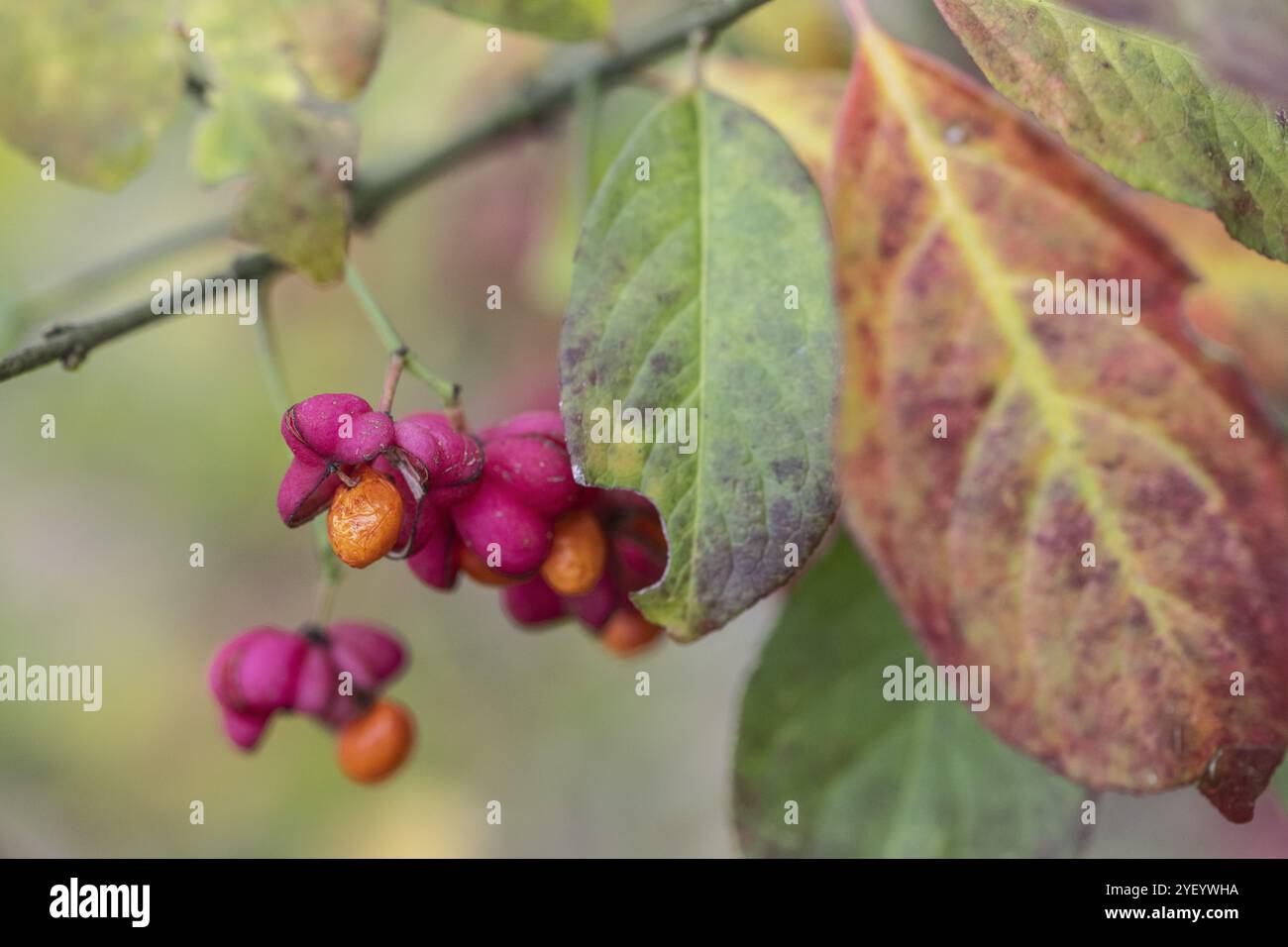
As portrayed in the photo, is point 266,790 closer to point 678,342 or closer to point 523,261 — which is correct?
point 523,261

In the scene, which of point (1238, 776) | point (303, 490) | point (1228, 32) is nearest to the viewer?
point (1228, 32)

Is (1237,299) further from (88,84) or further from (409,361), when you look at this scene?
(88,84)

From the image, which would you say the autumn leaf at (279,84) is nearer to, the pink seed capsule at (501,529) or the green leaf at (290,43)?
the green leaf at (290,43)

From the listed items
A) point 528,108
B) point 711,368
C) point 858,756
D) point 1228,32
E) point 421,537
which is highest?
point 528,108

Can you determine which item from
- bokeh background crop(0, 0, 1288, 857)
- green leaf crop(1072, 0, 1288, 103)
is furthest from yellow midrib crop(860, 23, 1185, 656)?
bokeh background crop(0, 0, 1288, 857)

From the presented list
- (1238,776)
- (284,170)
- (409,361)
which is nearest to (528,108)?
(284,170)

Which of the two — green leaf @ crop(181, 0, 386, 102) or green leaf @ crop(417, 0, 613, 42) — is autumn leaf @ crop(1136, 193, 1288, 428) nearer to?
green leaf @ crop(417, 0, 613, 42)
